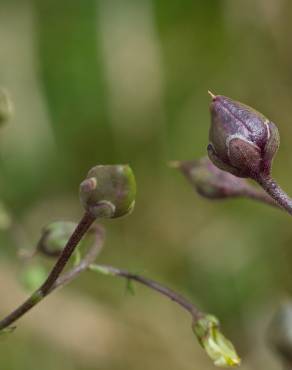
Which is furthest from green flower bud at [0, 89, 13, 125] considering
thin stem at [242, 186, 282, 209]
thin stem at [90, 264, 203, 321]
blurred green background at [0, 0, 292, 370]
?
blurred green background at [0, 0, 292, 370]

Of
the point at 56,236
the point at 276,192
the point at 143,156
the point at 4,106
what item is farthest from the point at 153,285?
the point at 143,156

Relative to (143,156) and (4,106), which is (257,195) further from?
(143,156)

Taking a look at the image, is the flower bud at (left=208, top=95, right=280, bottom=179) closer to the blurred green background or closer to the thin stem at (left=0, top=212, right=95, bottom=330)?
the thin stem at (left=0, top=212, right=95, bottom=330)

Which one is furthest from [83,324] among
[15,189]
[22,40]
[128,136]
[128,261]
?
[22,40]

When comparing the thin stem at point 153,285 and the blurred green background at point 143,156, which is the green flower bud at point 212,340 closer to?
the thin stem at point 153,285

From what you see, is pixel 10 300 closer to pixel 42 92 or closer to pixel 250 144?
pixel 42 92
